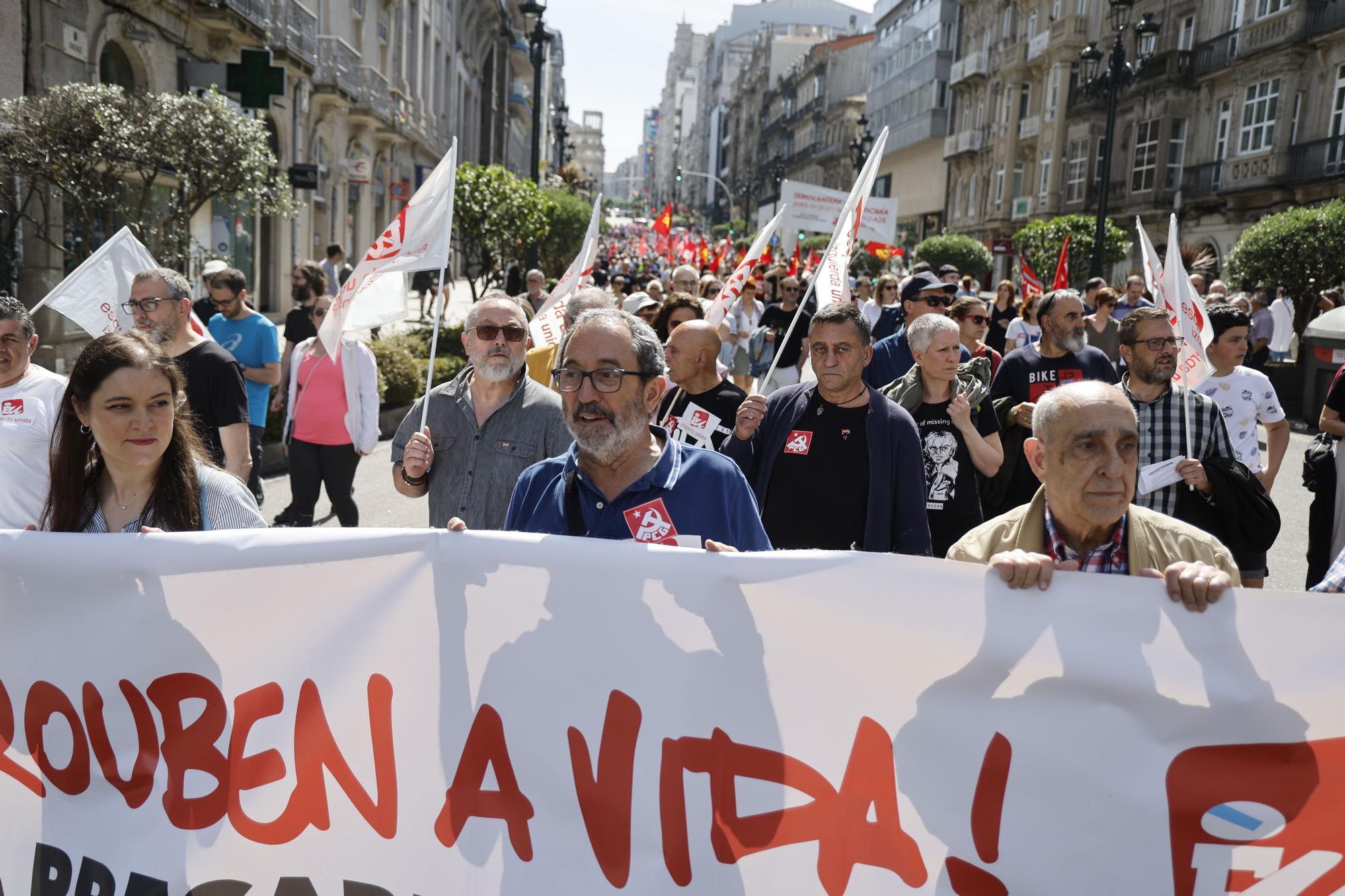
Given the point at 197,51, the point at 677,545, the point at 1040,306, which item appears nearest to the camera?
the point at 677,545

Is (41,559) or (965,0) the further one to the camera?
(965,0)

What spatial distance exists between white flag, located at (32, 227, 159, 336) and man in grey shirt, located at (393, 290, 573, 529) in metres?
2.30

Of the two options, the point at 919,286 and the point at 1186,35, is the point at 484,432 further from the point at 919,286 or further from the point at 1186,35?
the point at 1186,35

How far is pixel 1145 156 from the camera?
37375 mm

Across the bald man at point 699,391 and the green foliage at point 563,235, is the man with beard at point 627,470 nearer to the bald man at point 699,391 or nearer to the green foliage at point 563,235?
the bald man at point 699,391

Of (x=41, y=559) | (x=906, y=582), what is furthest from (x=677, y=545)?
(x=41, y=559)

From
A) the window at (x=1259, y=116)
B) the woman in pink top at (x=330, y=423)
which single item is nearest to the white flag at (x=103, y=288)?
the woman in pink top at (x=330, y=423)

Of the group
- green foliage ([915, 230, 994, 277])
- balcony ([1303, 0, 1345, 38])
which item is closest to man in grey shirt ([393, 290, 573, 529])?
balcony ([1303, 0, 1345, 38])

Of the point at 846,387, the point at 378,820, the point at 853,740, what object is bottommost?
the point at 378,820

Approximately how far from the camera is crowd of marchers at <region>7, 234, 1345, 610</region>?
282cm

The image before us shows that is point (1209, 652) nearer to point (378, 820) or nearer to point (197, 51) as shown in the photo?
point (378, 820)

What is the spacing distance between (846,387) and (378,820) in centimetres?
240

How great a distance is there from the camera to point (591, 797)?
2529mm

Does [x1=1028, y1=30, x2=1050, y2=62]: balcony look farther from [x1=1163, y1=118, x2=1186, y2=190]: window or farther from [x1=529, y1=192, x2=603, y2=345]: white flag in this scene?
[x1=529, y1=192, x2=603, y2=345]: white flag
